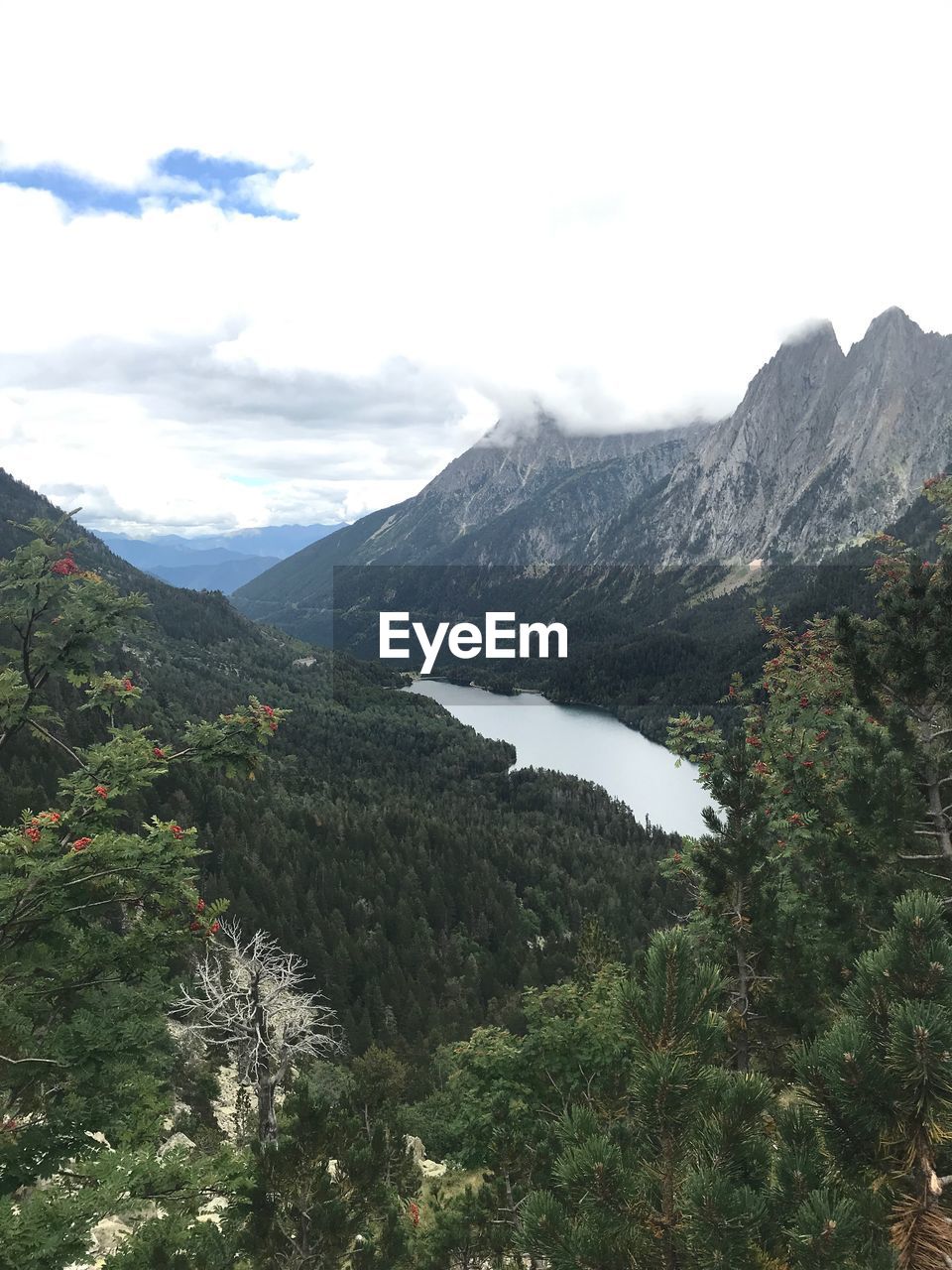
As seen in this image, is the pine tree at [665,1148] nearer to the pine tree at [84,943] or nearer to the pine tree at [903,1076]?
the pine tree at [903,1076]

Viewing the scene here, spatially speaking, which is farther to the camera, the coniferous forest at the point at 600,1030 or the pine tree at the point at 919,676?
the pine tree at the point at 919,676

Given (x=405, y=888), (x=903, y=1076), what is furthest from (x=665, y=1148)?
(x=405, y=888)

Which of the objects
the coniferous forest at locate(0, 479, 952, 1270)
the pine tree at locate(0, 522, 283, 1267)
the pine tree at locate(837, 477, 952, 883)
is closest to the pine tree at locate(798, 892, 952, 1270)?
the coniferous forest at locate(0, 479, 952, 1270)

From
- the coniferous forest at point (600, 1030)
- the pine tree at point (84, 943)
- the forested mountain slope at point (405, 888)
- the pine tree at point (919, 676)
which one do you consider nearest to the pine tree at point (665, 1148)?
the coniferous forest at point (600, 1030)

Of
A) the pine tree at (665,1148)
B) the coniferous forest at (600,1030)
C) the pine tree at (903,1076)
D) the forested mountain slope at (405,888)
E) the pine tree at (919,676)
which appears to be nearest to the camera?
the pine tree at (903,1076)

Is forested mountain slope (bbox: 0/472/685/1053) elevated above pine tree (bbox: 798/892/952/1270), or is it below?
below

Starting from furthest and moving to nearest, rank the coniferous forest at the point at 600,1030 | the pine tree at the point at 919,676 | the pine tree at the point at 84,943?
the pine tree at the point at 919,676 < the pine tree at the point at 84,943 < the coniferous forest at the point at 600,1030

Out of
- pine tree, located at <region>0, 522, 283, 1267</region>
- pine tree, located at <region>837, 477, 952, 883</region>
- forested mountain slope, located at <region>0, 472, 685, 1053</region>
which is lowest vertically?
forested mountain slope, located at <region>0, 472, 685, 1053</region>

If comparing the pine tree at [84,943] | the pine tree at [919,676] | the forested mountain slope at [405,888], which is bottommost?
the forested mountain slope at [405,888]

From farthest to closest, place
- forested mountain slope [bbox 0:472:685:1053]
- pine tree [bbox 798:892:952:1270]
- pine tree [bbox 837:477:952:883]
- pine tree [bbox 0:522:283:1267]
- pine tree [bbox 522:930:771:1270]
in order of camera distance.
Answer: forested mountain slope [bbox 0:472:685:1053], pine tree [bbox 837:477:952:883], pine tree [bbox 0:522:283:1267], pine tree [bbox 522:930:771:1270], pine tree [bbox 798:892:952:1270]

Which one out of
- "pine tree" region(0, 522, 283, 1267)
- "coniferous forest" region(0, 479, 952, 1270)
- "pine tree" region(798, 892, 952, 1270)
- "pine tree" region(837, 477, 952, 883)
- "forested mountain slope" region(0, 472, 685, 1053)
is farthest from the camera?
"forested mountain slope" region(0, 472, 685, 1053)

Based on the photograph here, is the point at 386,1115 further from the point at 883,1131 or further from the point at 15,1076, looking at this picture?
the point at 883,1131

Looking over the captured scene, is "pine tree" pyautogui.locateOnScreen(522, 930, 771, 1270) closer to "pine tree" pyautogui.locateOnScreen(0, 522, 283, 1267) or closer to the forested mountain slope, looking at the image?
"pine tree" pyautogui.locateOnScreen(0, 522, 283, 1267)

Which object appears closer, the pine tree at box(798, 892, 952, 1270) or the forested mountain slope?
the pine tree at box(798, 892, 952, 1270)
